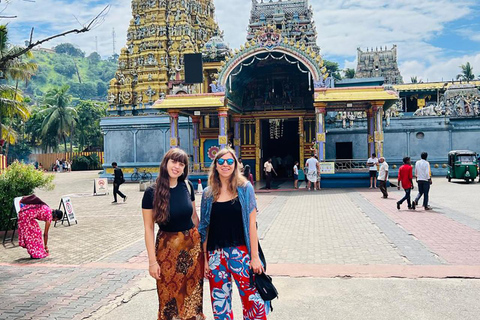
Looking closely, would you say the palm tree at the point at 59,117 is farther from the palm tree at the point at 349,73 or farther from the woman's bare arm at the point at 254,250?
the woman's bare arm at the point at 254,250

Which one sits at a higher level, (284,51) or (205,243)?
(284,51)

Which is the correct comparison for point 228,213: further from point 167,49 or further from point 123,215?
point 167,49

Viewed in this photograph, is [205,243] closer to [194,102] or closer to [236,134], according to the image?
[194,102]

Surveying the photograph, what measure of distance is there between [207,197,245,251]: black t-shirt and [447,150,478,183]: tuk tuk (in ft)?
64.3

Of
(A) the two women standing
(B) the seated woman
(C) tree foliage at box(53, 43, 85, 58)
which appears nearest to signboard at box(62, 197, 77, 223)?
(B) the seated woman

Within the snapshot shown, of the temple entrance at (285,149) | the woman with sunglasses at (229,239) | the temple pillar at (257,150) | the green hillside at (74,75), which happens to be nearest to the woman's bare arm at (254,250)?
the woman with sunglasses at (229,239)

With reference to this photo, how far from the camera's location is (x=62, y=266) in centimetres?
648

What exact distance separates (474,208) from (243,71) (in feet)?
42.1

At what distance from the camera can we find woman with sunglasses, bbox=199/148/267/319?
11.2 ft

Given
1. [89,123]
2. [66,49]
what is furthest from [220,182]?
[66,49]

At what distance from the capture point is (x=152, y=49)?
31.4 metres

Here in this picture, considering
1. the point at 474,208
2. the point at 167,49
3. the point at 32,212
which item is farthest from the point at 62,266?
the point at 167,49

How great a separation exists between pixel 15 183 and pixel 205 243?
282 inches

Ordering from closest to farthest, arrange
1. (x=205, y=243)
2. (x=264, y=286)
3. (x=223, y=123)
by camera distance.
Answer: (x=264, y=286)
(x=205, y=243)
(x=223, y=123)
